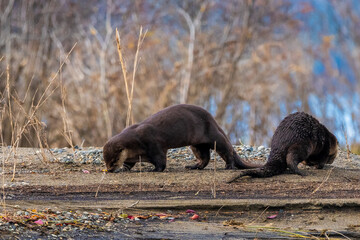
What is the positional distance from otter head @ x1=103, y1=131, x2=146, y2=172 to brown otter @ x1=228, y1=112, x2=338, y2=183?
3.35 feet

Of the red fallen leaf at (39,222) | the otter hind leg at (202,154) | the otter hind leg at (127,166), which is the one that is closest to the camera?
the red fallen leaf at (39,222)

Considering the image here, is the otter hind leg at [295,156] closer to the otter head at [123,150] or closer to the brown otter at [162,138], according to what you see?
the brown otter at [162,138]

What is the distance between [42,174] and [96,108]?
5.31 meters

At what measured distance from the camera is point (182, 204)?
14.4ft

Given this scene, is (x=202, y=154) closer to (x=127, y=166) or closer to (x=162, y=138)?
(x=162, y=138)

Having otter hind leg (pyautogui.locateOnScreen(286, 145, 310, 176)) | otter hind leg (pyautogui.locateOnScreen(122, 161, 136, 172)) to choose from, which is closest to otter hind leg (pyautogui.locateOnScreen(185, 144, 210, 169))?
otter hind leg (pyautogui.locateOnScreen(122, 161, 136, 172))

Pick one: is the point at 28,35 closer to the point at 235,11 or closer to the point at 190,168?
the point at 235,11

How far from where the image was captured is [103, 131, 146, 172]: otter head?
5746mm

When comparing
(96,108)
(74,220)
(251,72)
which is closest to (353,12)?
(251,72)

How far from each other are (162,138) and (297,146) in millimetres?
1296

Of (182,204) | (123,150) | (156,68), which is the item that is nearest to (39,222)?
(182,204)

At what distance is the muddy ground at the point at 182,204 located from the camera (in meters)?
3.64

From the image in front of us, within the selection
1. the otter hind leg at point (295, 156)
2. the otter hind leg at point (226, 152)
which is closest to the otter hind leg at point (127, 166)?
the otter hind leg at point (226, 152)

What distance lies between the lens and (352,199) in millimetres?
4480
